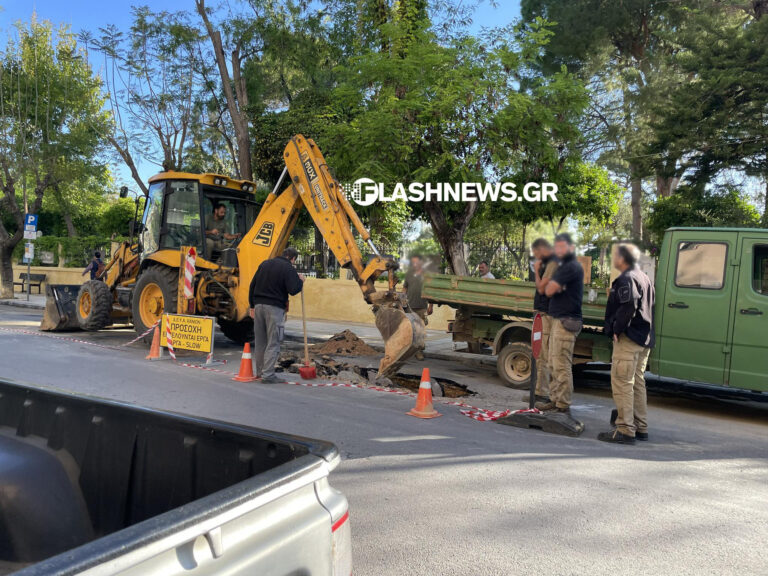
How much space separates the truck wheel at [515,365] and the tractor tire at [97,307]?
853 centimetres

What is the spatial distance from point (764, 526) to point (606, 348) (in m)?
4.24

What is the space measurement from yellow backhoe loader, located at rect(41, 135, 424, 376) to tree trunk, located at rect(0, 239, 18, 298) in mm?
11679

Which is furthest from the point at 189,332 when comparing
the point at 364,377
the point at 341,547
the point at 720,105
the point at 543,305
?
the point at 720,105

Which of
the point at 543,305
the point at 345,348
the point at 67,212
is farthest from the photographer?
the point at 67,212

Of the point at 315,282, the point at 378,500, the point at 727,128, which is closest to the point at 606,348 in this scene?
the point at 378,500

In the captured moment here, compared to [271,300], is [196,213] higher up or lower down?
higher up

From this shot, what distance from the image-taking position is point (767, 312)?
23.1ft

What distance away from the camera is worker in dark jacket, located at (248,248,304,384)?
8.40 m

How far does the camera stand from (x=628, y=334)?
600cm

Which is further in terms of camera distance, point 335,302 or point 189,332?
point 335,302

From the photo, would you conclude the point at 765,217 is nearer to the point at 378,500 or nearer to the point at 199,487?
the point at 378,500

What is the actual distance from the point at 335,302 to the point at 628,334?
1317cm

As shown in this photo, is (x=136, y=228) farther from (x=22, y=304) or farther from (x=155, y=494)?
(x=155, y=494)

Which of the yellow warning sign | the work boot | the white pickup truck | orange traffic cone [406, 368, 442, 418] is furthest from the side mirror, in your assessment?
the white pickup truck
